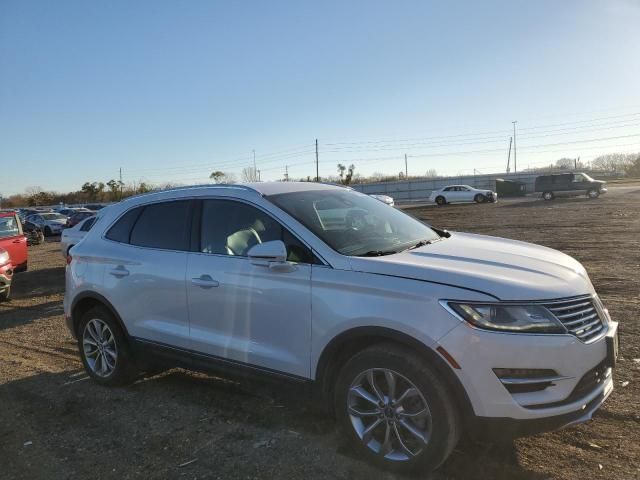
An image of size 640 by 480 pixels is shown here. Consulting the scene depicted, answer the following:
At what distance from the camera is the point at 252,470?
323 cm

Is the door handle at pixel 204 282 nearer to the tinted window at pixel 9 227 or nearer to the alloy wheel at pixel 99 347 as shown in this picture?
the alloy wheel at pixel 99 347

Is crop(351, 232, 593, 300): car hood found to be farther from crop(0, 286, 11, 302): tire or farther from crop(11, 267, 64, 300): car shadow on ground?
crop(11, 267, 64, 300): car shadow on ground

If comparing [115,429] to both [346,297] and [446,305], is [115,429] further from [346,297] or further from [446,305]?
[446,305]

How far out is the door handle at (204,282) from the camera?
12.5ft

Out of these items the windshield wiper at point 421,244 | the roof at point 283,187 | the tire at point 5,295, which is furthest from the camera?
the tire at point 5,295

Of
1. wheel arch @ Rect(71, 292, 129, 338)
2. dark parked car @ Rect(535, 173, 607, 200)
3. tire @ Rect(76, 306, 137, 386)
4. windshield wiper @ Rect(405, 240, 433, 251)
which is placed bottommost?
tire @ Rect(76, 306, 137, 386)

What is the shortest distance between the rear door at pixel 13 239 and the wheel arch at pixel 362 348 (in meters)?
10.3

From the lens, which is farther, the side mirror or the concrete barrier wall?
the concrete barrier wall

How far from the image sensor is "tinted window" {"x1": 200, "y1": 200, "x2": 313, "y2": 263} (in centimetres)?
358

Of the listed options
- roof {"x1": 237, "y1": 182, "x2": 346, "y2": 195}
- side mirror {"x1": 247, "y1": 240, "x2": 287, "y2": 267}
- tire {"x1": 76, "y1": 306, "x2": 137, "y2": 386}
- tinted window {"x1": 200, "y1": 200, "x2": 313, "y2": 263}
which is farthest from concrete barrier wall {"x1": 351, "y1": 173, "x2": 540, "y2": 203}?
side mirror {"x1": 247, "y1": 240, "x2": 287, "y2": 267}

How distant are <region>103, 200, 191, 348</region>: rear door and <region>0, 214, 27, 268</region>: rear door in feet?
26.1

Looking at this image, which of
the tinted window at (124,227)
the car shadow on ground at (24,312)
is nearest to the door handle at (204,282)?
the tinted window at (124,227)

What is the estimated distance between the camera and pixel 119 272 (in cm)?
457

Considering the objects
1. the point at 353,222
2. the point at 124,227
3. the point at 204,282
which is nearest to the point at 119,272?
the point at 124,227
